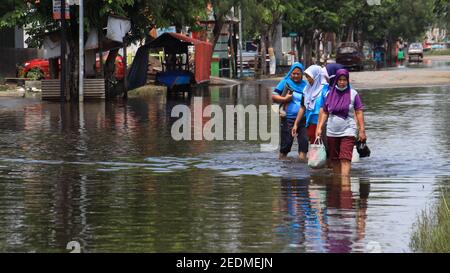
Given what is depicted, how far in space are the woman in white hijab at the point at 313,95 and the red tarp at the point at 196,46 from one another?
75.5 ft

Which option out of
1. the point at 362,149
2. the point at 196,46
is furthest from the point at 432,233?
the point at 196,46

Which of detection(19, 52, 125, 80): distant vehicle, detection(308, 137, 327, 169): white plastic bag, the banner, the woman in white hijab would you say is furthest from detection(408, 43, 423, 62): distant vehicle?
detection(308, 137, 327, 169): white plastic bag

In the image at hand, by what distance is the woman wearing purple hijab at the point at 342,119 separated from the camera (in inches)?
539

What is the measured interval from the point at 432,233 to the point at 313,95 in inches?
250

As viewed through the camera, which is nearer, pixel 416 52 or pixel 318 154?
pixel 318 154

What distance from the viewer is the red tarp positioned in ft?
127

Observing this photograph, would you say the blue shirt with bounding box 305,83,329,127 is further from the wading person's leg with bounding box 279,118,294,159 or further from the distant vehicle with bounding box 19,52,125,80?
the distant vehicle with bounding box 19,52,125,80

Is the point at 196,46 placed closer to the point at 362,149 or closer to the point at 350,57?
the point at 362,149

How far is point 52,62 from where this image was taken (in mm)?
36000

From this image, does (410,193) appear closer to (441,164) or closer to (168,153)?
(441,164)

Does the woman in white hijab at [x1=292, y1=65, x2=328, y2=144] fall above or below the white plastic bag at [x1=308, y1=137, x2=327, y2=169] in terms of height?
above

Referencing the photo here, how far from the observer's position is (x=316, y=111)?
15.4m

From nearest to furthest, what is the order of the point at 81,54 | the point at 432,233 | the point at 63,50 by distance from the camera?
the point at 432,233 → the point at 63,50 → the point at 81,54
